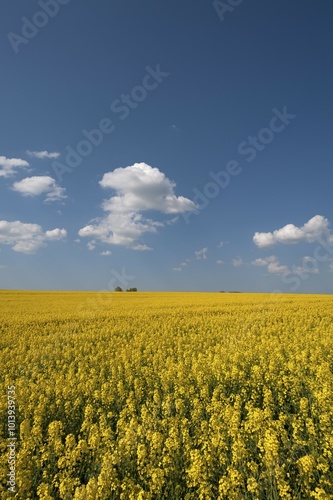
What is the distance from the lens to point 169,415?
22.0 ft

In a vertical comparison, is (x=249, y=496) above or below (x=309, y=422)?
below

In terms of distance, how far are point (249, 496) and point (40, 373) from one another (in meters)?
7.27

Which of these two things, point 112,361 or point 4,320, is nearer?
point 112,361

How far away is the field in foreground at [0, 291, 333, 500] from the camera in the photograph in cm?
429

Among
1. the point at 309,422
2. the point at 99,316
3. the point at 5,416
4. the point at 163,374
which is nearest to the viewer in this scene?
the point at 309,422

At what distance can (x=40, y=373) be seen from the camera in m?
9.57

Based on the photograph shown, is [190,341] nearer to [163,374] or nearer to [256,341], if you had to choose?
[256,341]

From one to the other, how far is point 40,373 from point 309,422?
7.61 m

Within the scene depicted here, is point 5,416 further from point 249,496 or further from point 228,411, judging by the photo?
point 249,496

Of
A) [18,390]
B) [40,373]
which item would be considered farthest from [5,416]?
[40,373]

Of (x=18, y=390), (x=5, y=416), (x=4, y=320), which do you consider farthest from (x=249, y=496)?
(x=4, y=320)

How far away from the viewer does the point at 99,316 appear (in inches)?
768

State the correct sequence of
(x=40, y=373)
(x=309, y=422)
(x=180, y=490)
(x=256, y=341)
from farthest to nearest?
(x=256, y=341)
(x=40, y=373)
(x=309, y=422)
(x=180, y=490)

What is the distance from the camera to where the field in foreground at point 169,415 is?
14.1 ft
